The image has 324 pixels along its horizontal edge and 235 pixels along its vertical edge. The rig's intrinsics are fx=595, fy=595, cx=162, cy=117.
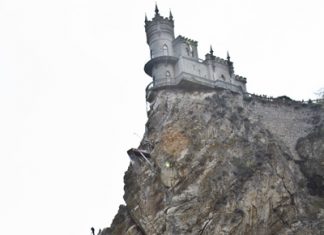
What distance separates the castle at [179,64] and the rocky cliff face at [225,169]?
1.50 metres

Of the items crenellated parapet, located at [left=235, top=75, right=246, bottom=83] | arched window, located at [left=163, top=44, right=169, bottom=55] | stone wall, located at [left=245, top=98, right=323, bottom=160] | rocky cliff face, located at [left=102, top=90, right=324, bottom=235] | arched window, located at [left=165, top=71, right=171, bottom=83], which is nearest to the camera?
rocky cliff face, located at [left=102, top=90, right=324, bottom=235]

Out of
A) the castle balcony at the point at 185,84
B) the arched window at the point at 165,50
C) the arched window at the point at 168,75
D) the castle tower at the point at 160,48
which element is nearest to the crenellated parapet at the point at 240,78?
the castle balcony at the point at 185,84

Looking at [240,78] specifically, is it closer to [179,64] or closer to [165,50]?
[179,64]

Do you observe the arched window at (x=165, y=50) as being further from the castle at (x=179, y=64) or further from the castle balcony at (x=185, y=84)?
the castle balcony at (x=185, y=84)

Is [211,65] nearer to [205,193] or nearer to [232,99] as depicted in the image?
[232,99]

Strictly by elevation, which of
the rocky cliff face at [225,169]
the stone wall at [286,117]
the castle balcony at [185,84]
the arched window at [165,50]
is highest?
the arched window at [165,50]

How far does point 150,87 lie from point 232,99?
9.08m

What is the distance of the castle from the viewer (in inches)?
2539

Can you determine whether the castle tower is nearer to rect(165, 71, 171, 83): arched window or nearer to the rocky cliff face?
rect(165, 71, 171, 83): arched window

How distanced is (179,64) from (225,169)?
46.5ft

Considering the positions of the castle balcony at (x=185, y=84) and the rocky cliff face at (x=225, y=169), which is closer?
the rocky cliff face at (x=225, y=169)

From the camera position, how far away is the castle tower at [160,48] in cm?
6544

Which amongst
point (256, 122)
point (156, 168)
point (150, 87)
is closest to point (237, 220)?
point (156, 168)

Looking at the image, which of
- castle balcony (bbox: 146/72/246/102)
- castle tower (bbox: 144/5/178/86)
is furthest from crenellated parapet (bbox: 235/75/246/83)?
castle tower (bbox: 144/5/178/86)
